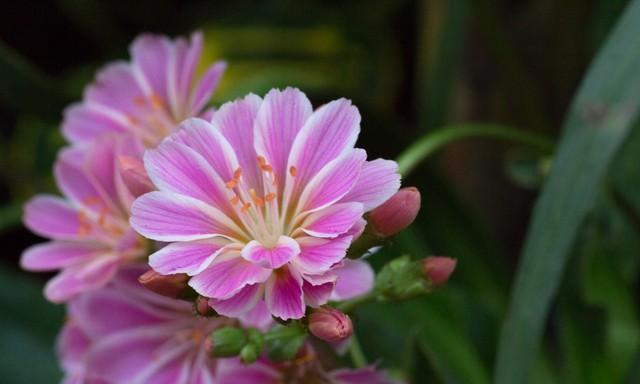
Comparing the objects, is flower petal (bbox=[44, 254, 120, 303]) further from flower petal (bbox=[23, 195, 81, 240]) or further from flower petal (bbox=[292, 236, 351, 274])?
flower petal (bbox=[292, 236, 351, 274])

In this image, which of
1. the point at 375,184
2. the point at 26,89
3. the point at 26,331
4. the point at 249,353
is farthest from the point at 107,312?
the point at 26,331

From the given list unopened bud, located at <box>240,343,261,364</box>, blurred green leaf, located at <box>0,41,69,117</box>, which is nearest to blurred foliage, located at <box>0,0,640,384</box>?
blurred green leaf, located at <box>0,41,69,117</box>

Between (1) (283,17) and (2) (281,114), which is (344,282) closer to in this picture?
(2) (281,114)

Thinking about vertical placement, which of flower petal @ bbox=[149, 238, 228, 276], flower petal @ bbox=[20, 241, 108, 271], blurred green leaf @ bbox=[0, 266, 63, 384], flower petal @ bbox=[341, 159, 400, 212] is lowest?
blurred green leaf @ bbox=[0, 266, 63, 384]

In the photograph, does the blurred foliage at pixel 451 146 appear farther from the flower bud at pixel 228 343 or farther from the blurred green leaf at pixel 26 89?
the flower bud at pixel 228 343

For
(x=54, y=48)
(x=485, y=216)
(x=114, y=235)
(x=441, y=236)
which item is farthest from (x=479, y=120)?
(x=54, y=48)

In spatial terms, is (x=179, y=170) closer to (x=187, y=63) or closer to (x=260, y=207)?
(x=260, y=207)

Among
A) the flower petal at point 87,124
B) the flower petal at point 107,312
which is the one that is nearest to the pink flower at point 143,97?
the flower petal at point 87,124
